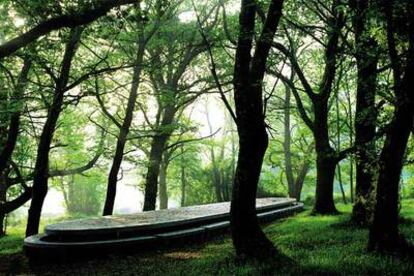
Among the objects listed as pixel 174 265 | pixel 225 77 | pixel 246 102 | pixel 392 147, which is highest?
pixel 225 77

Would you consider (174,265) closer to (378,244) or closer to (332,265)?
(332,265)

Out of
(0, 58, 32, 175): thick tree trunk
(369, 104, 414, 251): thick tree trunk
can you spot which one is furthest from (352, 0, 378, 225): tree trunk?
(0, 58, 32, 175): thick tree trunk

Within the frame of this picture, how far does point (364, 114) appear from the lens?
39.5 feet

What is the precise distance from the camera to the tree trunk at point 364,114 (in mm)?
10922

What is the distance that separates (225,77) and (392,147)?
19.1 m

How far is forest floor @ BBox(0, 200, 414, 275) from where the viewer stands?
8047 millimetres

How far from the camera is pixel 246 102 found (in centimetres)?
1035

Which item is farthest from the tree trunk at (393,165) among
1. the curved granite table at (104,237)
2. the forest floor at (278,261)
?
the curved granite table at (104,237)

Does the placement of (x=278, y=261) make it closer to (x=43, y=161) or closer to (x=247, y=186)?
(x=247, y=186)

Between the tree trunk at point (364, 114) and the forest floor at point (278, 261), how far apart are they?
3.45 ft

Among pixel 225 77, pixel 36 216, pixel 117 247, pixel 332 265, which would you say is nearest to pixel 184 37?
pixel 225 77

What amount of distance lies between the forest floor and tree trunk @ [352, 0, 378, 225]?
3.45 feet

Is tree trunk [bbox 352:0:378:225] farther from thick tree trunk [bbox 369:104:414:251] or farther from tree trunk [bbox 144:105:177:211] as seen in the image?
tree trunk [bbox 144:105:177:211]

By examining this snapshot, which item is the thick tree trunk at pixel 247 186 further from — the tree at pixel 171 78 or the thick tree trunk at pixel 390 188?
the tree at pixel 171 78
